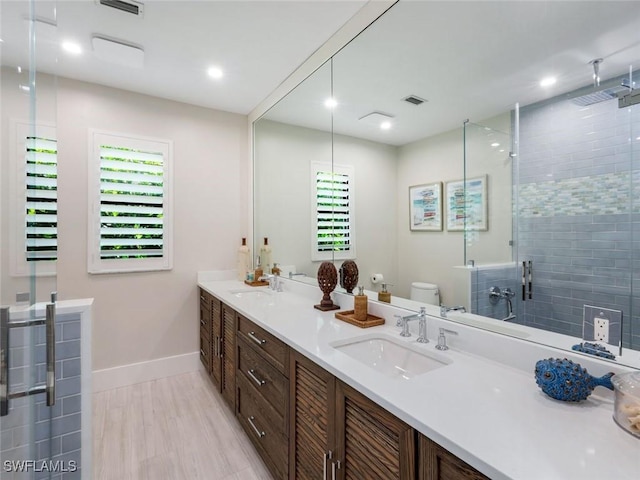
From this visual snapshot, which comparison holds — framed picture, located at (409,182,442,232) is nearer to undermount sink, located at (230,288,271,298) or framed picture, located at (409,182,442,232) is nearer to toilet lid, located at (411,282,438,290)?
toilet lid, located at (411,282,438,290)

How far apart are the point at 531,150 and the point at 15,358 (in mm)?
2050

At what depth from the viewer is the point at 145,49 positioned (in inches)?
89.0

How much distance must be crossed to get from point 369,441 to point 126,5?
253cm

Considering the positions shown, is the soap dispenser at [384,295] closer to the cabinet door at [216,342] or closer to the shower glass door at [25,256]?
the cabinet door at [216,342]

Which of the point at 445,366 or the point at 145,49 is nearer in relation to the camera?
the point at 445,366

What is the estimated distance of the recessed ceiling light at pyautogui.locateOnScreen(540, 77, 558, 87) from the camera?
1.11 m

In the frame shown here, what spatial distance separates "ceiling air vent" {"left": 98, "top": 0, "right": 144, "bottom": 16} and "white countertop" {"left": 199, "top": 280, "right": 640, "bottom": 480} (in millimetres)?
2072

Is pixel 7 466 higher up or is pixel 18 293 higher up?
pixel 18 293

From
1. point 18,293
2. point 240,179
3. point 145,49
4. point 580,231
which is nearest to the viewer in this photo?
point 580,231

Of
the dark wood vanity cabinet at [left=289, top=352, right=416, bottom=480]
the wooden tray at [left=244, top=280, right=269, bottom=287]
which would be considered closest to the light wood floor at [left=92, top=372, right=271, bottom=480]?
the dark wood vanity cabinet at [left=289, top=352, right=416, bottom=480]

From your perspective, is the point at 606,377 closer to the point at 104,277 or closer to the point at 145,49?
the point at 145,49

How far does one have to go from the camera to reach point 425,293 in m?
1.64

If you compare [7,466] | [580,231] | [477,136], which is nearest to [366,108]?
[477,136]

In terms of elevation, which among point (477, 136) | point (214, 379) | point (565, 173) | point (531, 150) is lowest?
point (214, 379)
